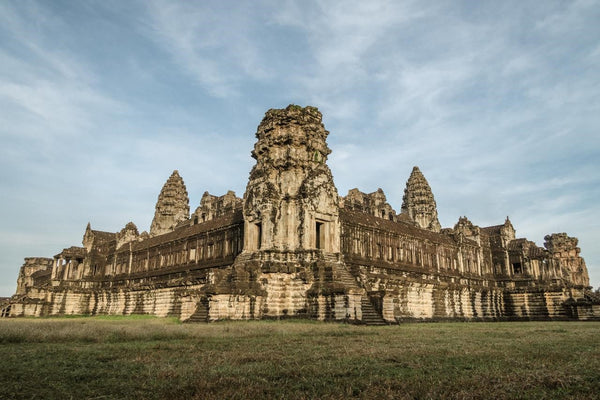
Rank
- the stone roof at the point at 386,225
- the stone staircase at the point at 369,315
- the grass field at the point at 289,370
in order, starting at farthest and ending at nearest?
the stone roof at the point at 386,225 < the stone staircase at the point at 369,315 < the grass field at the point at 289,370

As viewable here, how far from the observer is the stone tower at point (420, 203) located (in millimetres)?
87875

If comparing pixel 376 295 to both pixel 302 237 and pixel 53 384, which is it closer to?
pixel 302 237

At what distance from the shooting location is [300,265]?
104 ft

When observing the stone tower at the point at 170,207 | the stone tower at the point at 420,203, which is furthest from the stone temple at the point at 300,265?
the stone tower at the point at 420,203

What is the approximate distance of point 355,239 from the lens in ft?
128

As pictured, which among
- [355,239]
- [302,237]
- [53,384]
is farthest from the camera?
[355,239]

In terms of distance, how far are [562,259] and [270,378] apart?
91.6 meters

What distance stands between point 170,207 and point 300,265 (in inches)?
2046

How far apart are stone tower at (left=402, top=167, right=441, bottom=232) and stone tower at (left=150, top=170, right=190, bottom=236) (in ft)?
138

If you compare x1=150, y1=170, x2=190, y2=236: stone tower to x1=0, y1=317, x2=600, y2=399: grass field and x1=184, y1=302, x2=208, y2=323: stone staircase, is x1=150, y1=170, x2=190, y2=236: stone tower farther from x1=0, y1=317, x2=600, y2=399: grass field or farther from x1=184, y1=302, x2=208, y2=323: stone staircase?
x1=0, y1=317, x2=600, y2=399: grass field

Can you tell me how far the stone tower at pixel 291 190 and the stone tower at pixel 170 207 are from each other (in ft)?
149

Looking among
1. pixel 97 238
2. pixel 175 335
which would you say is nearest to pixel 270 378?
A: pixel 175 335

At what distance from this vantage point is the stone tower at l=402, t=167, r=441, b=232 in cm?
8788

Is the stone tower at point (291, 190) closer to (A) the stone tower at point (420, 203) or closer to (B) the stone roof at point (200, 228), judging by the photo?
(B) the stone roof at point (200, 228)
